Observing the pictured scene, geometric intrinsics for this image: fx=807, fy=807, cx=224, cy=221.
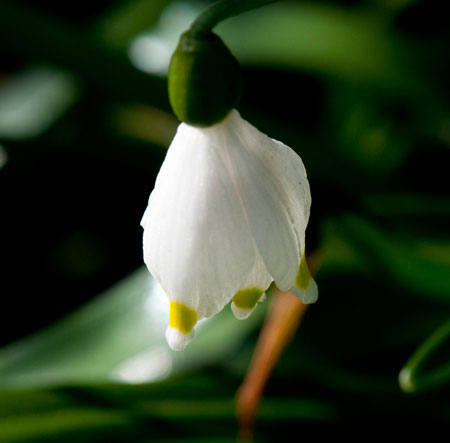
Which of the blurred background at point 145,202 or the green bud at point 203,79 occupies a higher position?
the green bud at point 203,79

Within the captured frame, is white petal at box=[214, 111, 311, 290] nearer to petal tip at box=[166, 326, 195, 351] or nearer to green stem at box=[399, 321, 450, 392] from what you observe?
petal tip at box=[166, 326, 195, 351]

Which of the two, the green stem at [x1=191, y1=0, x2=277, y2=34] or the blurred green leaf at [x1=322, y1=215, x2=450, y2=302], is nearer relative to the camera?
the green stem at [x1=191, y1=0, x2=277, y2=34]

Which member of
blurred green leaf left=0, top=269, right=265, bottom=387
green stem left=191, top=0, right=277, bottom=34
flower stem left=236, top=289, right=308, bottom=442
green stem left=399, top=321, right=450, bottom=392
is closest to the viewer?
green stem left=191, top=0, right=277, bottom=34

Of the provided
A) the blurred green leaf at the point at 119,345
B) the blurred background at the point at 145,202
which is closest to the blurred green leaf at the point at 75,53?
the blurred background at the point at 145,202

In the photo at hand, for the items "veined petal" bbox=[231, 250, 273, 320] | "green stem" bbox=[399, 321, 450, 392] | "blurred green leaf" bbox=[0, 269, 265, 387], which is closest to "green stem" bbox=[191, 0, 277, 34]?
"veined petal" bbox=[231, 250, 273, 320]

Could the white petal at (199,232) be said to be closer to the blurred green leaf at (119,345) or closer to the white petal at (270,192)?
the white petal at (270,192)

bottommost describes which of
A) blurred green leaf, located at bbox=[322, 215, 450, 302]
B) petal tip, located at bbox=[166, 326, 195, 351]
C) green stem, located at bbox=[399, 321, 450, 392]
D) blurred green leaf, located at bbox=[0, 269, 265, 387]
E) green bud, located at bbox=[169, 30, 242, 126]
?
blurred green leaf, located at bbox=[0, 269, 265, 387]

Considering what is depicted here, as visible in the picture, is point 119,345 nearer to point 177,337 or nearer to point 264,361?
point 264,361
